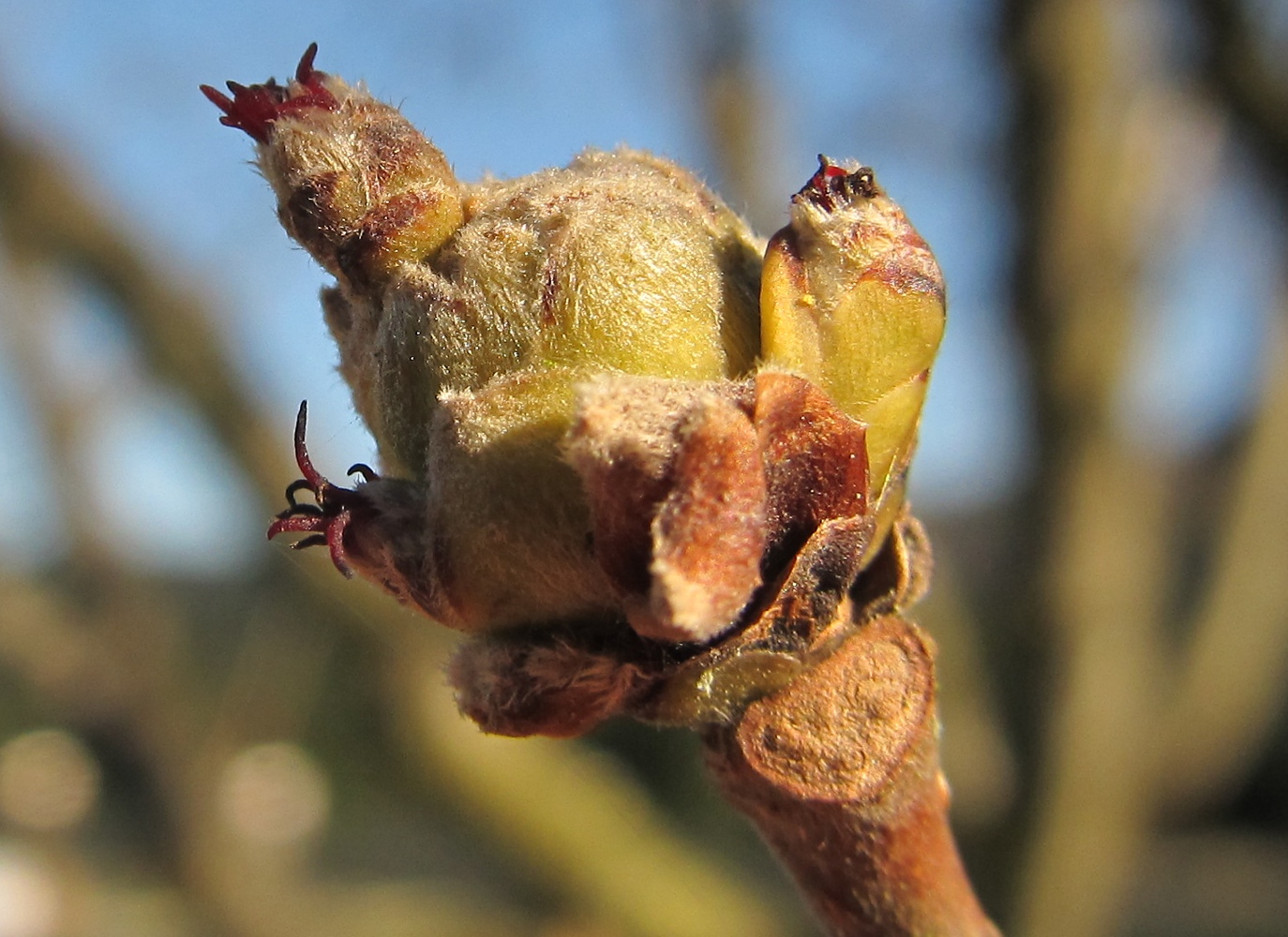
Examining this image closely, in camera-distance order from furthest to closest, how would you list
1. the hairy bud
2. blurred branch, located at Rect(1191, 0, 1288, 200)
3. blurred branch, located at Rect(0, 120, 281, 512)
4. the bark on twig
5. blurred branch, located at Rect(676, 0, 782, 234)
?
blurred branch, located at Rect(676, 0, 782, 234)
blurred branch, located at Rect(0, 120, 281, 512)
blurred branch, located at Rect(1191, 0, 1288, 200)
the bark on twig
the hairy bud

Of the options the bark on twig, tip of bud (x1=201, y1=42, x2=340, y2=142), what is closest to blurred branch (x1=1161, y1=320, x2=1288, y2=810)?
the bark on twig

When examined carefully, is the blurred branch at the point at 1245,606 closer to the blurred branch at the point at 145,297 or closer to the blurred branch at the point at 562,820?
the blurred branch at the point at 562,820

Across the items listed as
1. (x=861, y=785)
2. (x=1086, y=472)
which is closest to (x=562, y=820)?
(x=1086, y=472)

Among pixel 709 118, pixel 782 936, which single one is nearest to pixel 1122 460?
pixel 782 936

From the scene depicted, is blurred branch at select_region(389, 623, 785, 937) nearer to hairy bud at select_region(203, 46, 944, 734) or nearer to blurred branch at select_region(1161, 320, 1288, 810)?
blurred branch at select_region(1161, 320, 1288, 810)

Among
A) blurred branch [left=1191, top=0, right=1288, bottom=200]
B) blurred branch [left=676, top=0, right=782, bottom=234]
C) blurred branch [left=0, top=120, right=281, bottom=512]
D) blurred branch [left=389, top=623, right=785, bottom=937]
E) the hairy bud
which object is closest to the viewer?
the hairy bud

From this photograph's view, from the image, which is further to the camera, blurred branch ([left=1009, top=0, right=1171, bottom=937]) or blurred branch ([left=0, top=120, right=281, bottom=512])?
blurred branch ([left=0, top=120, right=281, bottom=512])

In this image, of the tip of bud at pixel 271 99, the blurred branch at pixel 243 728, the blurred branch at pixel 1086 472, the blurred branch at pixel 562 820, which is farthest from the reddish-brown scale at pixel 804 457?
the blurred branch at pixel 562 820

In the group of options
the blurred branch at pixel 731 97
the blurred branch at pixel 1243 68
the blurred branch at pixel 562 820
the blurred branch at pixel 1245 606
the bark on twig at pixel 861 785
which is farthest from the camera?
the blurred branch at pixel 731 97
